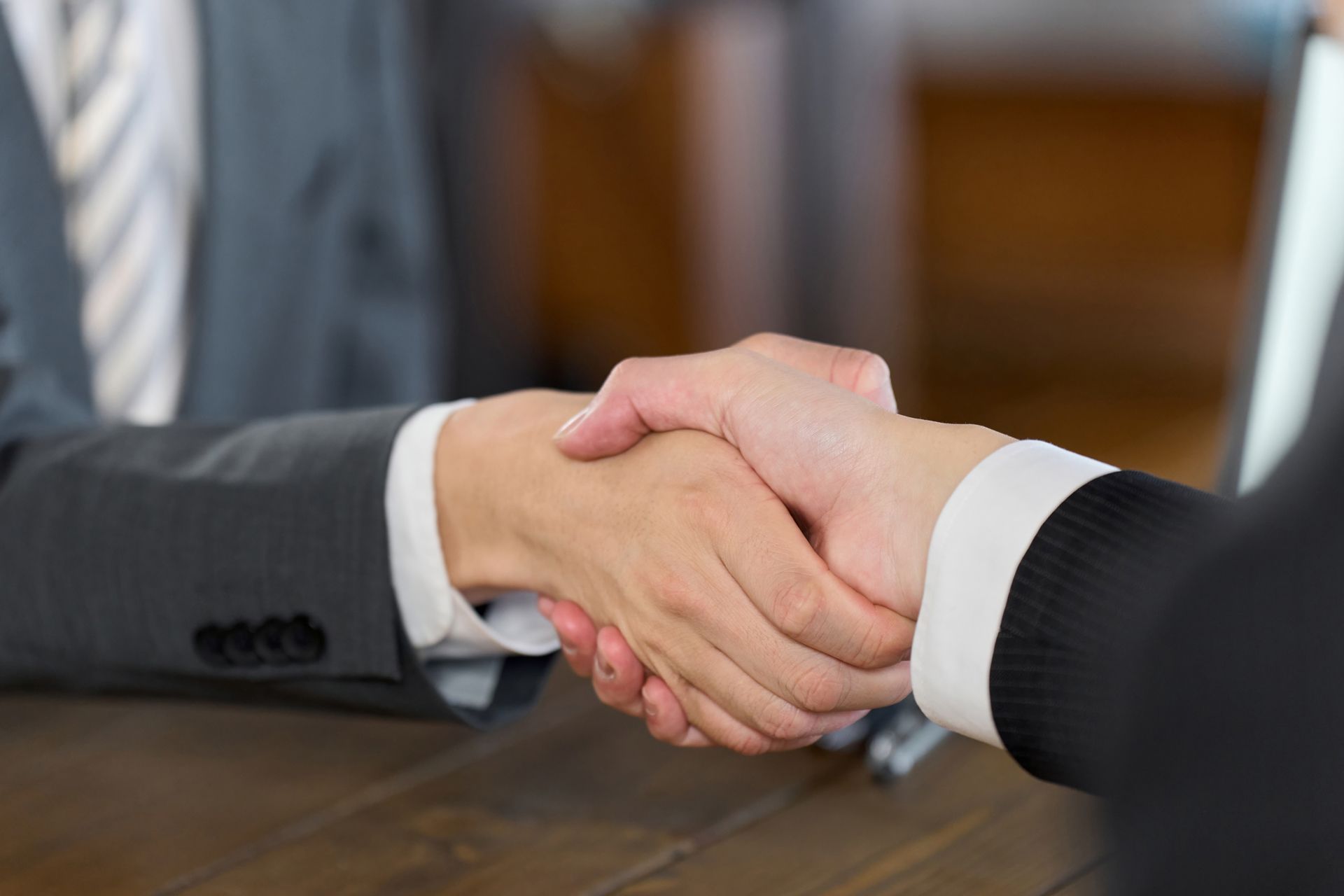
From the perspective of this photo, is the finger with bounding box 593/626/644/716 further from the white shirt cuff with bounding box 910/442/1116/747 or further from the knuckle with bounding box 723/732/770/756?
the white shirt cuff with bounding box 910/442/1116/747

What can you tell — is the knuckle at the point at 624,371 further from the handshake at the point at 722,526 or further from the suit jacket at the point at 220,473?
the suit jacket at the point at 220,473

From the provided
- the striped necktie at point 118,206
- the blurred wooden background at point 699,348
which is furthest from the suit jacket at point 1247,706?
the striped necktie at point 118,206

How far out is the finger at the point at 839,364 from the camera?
71 centimetres

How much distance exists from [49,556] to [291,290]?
51 centimetres

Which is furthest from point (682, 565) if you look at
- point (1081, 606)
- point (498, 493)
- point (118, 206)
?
point (118, 206)

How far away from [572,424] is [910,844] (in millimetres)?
272

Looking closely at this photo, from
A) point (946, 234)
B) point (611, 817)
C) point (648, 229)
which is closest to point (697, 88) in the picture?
point (648, 229)

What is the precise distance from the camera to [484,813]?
0.63m

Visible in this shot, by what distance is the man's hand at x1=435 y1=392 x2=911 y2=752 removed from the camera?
64 cm

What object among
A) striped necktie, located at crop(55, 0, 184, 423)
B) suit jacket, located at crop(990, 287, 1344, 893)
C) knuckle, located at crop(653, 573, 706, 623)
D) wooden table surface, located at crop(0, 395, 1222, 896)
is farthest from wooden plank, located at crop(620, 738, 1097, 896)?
striped necktie, located at crop(55, 0, 184, 423)

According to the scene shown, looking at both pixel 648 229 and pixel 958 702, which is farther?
pixel 648 229

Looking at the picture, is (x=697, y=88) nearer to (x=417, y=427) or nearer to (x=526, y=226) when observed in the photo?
(x=526, y=226)

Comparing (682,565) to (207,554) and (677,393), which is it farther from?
(207,554)

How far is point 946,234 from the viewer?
13.6ft
